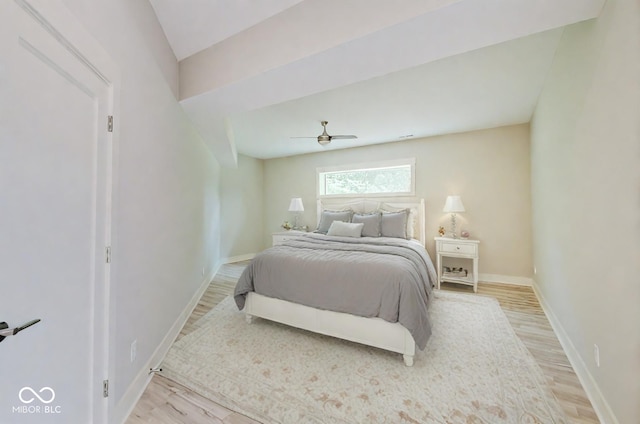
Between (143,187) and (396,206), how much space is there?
381cm

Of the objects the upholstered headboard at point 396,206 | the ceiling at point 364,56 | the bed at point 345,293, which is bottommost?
the bed at point 345,293

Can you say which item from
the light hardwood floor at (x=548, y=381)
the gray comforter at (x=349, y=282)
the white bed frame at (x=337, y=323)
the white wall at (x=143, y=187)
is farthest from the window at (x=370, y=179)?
the white wall at (x=143, y=187)

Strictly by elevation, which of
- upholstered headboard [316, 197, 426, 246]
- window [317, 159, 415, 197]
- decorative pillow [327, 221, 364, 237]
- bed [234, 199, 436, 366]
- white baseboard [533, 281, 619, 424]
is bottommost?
white baseboard [533, 281, 619, 424]

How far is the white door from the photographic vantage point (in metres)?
0.82

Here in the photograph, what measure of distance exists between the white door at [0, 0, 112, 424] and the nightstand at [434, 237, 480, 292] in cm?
393

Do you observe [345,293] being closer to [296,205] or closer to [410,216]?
[410,216]

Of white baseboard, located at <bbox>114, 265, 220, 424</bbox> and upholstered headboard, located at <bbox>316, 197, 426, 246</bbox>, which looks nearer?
white baseboard, located at <bbox>114, 265, 220, 424</bbox>

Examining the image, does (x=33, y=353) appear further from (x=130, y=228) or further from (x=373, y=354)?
(x=373, y=354)

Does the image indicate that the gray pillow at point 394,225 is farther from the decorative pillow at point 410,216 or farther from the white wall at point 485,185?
the white wall at point 485,185

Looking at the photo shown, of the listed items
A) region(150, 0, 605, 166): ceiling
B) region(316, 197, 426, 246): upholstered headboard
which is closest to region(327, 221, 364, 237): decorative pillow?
region(316, 197, 426, 246): upholstered headboard

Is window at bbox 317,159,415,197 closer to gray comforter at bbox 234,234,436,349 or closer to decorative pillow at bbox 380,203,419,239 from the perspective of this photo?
decorative pillow at bbox 380,203,419,239

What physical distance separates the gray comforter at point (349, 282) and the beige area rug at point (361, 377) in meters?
0.33

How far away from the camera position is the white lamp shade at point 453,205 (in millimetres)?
3893

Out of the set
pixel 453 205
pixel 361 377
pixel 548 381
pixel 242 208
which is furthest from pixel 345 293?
pixel 242 208
